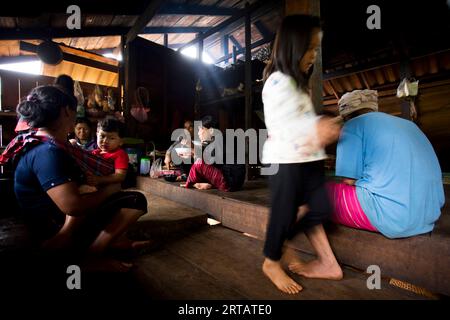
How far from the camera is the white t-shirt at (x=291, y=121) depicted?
1.74 m

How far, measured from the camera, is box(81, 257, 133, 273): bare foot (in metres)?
2.07

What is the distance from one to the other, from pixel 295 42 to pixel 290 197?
3.71 feet

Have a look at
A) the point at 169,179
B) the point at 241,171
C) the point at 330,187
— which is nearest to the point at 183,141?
the point at 169,179

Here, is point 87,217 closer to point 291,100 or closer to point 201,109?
point 291,100

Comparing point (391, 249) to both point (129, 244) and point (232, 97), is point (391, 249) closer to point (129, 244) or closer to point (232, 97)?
point (129, 244)

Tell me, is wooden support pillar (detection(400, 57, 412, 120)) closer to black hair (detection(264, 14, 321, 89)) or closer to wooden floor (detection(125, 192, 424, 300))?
wooden floor (detection(125, 192, 424, 300))

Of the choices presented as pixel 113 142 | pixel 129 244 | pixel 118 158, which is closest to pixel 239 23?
pixel 113 142

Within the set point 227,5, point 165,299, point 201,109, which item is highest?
point 227,5

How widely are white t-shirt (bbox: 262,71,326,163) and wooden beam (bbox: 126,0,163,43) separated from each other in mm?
5829

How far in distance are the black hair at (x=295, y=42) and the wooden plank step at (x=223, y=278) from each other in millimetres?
1576

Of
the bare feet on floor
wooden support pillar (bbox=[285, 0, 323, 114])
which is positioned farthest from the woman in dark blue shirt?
wooden support pillar (bbox=[285, 0, 323, 114])

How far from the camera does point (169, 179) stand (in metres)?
5.48

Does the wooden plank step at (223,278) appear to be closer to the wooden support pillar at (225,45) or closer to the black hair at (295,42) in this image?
the black hair at (295,42)

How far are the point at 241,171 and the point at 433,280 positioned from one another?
2.98 meters
